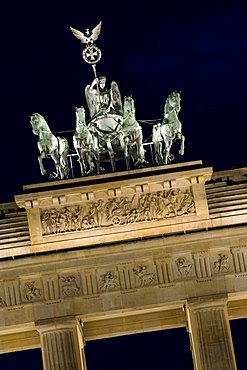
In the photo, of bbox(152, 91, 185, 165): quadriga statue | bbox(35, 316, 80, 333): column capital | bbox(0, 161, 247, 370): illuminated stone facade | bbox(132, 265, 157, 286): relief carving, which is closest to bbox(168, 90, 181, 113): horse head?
bbox(152, 91, 185, 165): quadriga statue

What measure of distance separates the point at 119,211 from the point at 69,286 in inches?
114

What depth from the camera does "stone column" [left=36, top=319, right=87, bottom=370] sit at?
4759 centimetres

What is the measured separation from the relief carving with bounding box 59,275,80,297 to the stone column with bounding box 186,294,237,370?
3.61 m

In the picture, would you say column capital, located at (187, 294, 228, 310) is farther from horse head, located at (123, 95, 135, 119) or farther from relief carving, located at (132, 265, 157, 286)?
horse head, located at (123, 95, 135, 119)

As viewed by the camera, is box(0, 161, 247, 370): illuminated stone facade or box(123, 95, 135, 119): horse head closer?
box(0, 161, 247, 370): illuminated stone facade

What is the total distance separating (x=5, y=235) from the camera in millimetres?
48312

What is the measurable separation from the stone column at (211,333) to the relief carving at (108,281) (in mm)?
2429

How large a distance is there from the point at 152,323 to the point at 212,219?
204 inches

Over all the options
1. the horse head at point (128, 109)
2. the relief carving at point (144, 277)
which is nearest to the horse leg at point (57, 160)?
the horse head at point (128, 109)

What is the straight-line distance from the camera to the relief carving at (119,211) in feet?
159

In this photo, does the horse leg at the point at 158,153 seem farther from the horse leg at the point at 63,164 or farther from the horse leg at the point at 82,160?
the horse leg at the point at 63,164

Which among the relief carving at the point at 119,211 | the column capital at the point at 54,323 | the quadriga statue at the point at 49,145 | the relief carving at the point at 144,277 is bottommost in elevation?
the column capital at the point at 54,323

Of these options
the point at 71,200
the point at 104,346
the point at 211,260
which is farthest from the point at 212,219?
the point at 104,346

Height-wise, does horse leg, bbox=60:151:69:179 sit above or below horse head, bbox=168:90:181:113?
below
